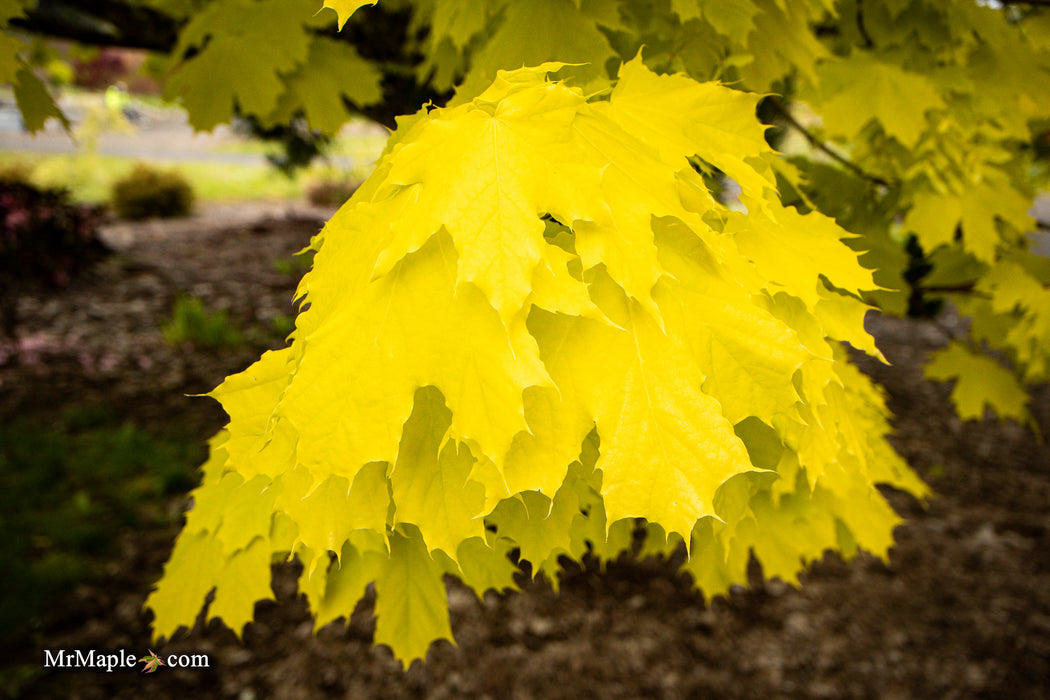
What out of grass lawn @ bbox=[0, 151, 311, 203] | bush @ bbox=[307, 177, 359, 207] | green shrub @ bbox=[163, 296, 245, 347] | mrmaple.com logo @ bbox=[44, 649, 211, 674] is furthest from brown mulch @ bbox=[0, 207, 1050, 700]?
grass lawn @ bbox=[0, 151, 311, 203]

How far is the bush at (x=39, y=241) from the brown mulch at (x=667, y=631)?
1600 millimetres

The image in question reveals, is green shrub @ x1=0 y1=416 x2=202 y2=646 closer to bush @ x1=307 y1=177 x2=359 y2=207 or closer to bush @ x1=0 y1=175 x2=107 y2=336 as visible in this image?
bush @ x1=0 y1=175 x2=107 y2=336

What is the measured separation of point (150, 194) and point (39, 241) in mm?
4388

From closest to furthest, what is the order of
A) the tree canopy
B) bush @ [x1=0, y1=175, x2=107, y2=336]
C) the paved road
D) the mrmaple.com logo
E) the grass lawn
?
1. the tree canopy
2. the mrmaple.com logo
3. bush @ [x1=0, y1=175, x2=107, y2=336]
4. the grass lawn
5. the paved road

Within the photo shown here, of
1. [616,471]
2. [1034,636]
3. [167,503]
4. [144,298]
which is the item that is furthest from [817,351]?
[144,298]

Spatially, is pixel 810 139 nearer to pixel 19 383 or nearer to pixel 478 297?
pixel 478 297

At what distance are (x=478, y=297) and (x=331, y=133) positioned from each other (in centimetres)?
166

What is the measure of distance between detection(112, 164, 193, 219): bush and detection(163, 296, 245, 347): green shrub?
5930 millimetres

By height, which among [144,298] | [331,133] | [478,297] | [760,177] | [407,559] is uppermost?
[144,298]

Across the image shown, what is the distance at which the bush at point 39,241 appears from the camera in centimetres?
566

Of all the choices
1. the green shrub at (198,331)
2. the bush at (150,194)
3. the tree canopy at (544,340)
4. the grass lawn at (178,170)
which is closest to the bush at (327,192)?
the grass lawn at (178,170)

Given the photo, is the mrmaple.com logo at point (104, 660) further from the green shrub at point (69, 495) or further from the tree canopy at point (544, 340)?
the tree canopy at point (544, 340)

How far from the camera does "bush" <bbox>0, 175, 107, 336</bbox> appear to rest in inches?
223

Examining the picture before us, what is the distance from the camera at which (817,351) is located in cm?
89
